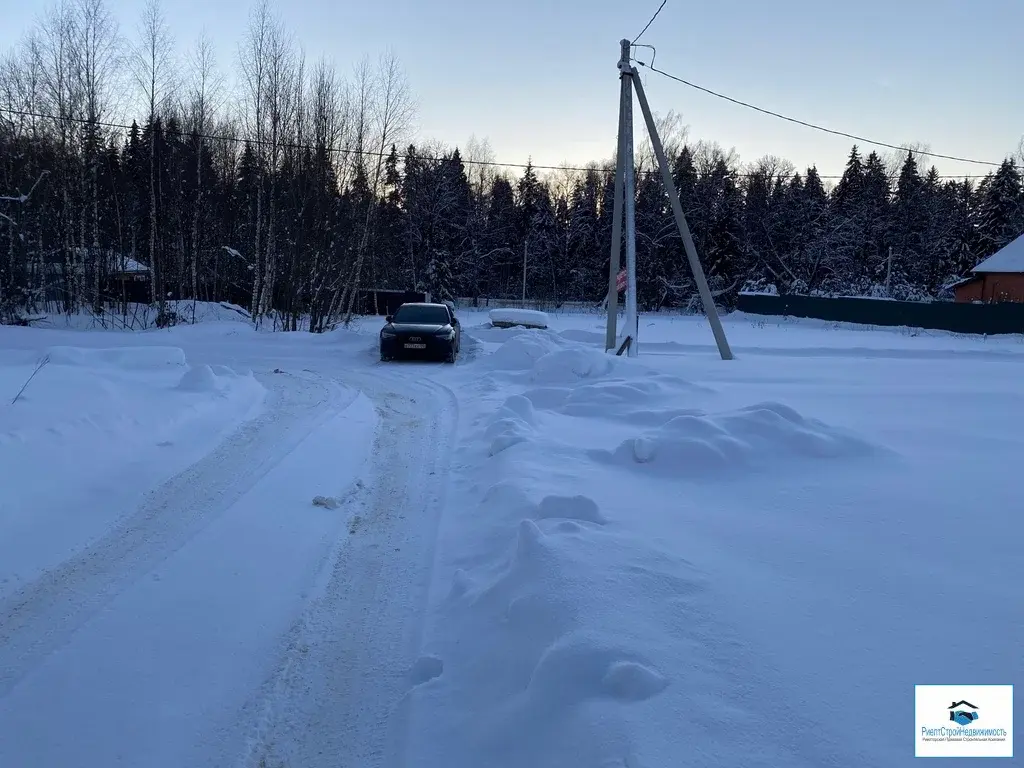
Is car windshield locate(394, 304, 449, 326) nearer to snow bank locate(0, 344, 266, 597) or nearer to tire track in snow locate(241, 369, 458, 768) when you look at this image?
snow bank locate(0, 344, 266, 597)

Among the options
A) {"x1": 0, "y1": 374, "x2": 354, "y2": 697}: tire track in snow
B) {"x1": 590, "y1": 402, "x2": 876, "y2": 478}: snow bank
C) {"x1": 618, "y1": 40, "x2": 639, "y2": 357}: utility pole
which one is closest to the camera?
{"x1": 0, "y1": 374, "x2": 354, "y2": 697}: tire track in snow

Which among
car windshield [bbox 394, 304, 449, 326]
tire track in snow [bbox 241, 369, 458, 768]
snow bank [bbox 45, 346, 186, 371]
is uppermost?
car windshield [bbox 394, 304, 449, 326]

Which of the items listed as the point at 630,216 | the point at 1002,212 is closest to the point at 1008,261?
the point at 1002,212

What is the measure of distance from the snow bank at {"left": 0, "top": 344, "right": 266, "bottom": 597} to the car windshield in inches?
301

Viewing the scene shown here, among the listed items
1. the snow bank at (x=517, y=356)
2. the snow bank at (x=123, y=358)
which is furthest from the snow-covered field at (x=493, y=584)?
the snow bank at (x=517, y=356)

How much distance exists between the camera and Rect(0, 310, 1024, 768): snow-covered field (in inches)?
115

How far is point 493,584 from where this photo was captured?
4.36 meters

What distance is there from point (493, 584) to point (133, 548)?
107 inches

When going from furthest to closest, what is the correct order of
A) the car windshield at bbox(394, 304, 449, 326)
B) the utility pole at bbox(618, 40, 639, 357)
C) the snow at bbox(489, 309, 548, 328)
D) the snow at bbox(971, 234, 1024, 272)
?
the snow at bbox(971, 234, 1024, 272) < the snow at bbox(489, 309, 548, 328) < the car windshield at bbox(394, 304, 449, 326) < the utility pole at bbox(618, 40, 639, 357)

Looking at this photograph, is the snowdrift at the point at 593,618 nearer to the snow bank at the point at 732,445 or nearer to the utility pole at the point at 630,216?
the snow bank at the point at 732,445

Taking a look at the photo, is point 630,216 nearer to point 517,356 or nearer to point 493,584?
point 517,356

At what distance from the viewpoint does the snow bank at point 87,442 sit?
5234mm

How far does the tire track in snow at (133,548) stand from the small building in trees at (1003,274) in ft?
165

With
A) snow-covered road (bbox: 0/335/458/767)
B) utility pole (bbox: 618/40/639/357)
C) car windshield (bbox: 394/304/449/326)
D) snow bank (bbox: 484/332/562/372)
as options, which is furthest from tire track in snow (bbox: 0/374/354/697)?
utility pole (bbox: 618/40/639/357)
